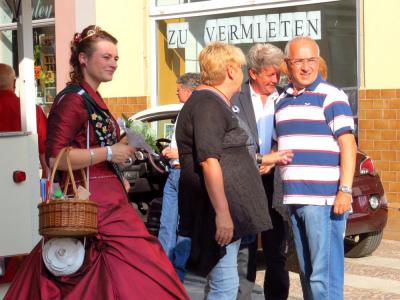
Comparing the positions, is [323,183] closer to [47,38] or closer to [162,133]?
[162,133]

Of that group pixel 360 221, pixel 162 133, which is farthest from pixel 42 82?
pixel 360 221

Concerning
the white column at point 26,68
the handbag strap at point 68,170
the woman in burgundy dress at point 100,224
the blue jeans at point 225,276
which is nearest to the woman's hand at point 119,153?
the woman in burgundy dress at point 100,224

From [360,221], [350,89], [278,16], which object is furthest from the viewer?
[278,16]

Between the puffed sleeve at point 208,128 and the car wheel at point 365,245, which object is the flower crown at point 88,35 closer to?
the puffed sleeve at point 208,128

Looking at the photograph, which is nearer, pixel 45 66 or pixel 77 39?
pixel 77 39

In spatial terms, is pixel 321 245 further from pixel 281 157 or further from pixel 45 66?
pixel 45 66

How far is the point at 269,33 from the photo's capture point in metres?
14.6

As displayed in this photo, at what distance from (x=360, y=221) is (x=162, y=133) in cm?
301

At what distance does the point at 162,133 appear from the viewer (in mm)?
11141

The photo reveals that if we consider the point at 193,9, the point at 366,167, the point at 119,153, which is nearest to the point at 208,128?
the point at 119,153

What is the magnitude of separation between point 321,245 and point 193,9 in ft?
34.7

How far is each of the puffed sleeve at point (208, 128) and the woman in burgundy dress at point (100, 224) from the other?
0.41m

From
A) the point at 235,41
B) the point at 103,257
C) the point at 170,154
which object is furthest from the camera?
the point at 235,41

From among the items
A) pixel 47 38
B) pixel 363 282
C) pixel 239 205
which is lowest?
pixel 363 282
